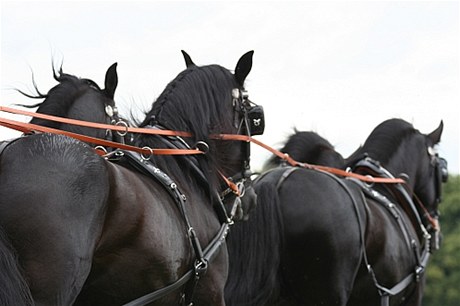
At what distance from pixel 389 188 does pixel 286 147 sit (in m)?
1.14

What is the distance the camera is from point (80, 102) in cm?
801

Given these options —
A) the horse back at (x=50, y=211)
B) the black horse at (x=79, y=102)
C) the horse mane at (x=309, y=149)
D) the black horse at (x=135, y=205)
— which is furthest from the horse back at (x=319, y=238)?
the horse back at (x=50, y=211)

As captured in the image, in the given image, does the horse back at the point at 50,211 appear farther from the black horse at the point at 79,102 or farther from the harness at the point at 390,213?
the harness at the point at 390,213

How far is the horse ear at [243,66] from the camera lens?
6684 millimetres

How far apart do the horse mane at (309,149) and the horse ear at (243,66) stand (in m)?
3.37

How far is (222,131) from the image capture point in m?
6.45

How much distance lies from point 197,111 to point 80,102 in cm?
204

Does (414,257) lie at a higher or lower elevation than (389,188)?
lower

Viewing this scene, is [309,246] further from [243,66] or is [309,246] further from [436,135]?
[436,135]

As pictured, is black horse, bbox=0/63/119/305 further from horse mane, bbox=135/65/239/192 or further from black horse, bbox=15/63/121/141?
horse mane, bbox=135/65/239/192

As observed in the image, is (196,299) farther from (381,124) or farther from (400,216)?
(381,124)

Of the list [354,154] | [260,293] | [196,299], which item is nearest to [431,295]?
[354,154]

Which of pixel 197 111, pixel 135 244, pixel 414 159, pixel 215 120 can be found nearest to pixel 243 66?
pixel 215 120

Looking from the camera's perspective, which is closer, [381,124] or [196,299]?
[196,299]
